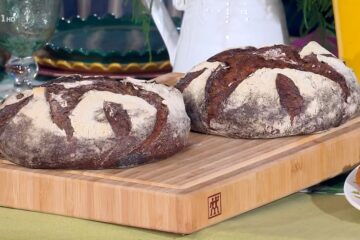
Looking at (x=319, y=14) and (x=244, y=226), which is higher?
(x=319, y=14)

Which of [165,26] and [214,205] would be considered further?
[165,26]

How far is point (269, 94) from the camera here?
142 centimetres

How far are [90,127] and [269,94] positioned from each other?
0.24m

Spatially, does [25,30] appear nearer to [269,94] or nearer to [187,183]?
[269,94]

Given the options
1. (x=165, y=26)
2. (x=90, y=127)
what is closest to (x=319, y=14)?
(x=165, y=26)

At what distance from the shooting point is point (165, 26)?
5.93ft

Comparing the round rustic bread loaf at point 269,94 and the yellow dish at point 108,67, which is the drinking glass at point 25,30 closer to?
the yellow dish at point 108,67

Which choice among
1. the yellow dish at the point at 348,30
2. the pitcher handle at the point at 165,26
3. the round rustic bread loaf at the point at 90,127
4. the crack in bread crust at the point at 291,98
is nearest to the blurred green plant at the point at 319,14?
the yellow dish at the point at 348,30

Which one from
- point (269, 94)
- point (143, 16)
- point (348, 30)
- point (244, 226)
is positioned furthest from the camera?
point (143, 16)

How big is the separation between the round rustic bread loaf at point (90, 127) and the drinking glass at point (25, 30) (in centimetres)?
38

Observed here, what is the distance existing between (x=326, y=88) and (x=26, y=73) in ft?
1.72

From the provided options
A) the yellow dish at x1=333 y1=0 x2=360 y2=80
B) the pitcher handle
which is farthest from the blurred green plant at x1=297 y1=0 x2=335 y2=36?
the pitcher handle

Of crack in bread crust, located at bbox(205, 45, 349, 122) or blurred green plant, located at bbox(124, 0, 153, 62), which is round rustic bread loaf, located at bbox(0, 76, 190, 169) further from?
blurred green plant, located at bbox(124, 0, 153, 62)

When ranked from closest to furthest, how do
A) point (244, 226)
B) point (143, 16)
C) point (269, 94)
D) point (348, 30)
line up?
point (244, 226)
point (269, 94)
point (348, 30)
point (143, 16)
